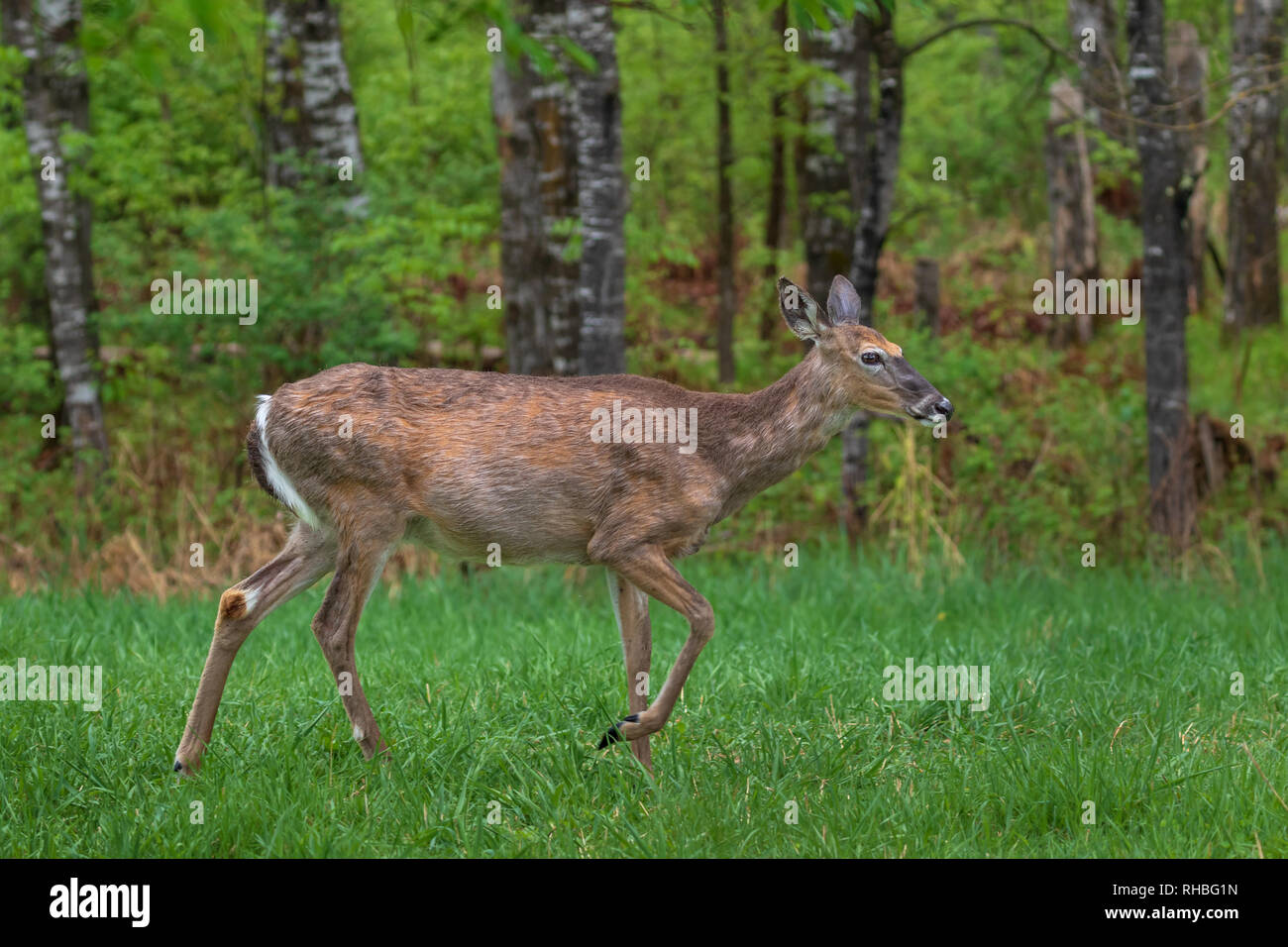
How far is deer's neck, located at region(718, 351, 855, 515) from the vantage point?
6105mm

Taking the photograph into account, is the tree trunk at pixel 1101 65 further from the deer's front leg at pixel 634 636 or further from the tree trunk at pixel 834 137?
the deer's front leg at pixel 634 636

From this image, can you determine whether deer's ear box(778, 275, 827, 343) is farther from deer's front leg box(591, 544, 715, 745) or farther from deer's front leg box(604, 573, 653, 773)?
deer's front leg box(604, 573, 653, 773)

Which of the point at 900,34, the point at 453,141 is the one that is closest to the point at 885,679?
the point at 453,141

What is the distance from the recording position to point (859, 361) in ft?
19.9

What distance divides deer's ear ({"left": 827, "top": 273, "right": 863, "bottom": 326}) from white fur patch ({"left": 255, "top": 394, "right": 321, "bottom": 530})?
227 centimetres

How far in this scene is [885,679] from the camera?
6.86 metres

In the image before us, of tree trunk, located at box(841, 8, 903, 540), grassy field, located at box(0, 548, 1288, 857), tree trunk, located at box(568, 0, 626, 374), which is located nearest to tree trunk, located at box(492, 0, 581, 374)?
tree trunk, located at box(568, 0, 626, 374)

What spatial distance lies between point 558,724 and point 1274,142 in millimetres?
14723

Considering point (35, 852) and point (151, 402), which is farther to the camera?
point (151, 402)

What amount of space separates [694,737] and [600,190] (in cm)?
479

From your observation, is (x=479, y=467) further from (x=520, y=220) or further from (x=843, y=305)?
(x=520, y=220)

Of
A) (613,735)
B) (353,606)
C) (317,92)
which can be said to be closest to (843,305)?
(613,735)
